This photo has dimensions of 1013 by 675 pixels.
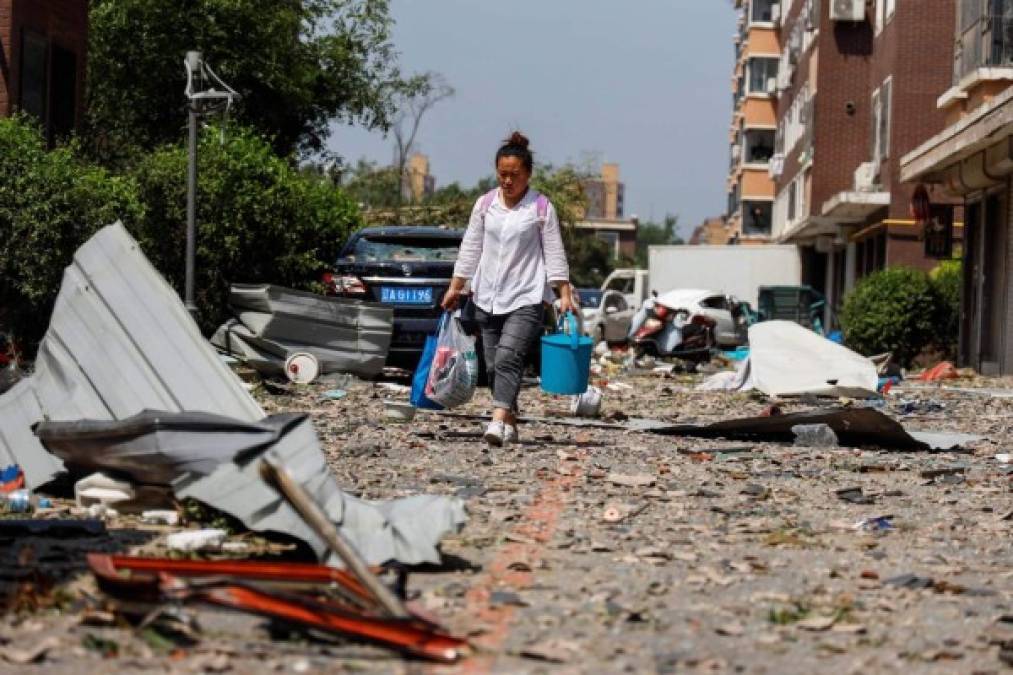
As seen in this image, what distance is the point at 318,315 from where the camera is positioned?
70.1 ft

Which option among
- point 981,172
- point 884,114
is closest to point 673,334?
point 981,172

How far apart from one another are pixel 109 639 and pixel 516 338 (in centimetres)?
773

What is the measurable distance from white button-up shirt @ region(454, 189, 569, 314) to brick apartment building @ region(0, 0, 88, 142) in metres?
12.9

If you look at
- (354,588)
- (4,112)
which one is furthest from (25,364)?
(354,588)

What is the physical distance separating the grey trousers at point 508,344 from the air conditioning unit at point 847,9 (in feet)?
153

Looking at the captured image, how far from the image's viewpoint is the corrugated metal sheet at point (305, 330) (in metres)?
21.1

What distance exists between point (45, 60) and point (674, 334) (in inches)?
578

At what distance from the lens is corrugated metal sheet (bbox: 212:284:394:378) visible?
21141 millimetres

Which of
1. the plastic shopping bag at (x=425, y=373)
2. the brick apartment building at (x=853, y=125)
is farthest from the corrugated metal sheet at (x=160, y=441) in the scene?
the brick apartment building at (x=853, y=125)

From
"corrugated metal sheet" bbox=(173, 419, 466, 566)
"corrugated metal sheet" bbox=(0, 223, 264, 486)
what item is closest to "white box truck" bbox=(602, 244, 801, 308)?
"corrugated metal sheet" bbox=(0, 223, 264, 486)

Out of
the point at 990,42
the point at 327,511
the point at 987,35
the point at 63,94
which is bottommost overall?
the point at 327,511

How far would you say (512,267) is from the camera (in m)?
13.5

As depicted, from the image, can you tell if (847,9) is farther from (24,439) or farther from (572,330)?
(24,439)

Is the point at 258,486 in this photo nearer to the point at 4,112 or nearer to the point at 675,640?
the point at 675,640
